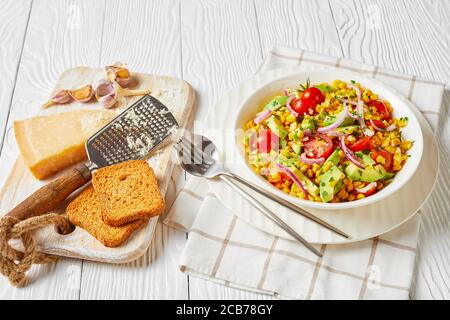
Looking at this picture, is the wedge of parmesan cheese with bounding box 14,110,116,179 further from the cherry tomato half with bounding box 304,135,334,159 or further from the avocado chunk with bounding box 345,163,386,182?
the avocado chunk with bounding box 345,163,386,182

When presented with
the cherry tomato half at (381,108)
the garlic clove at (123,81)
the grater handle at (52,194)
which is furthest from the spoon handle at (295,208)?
the garlic clove at (123,81)

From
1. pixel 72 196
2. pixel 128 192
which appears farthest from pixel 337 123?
pixel 72 196

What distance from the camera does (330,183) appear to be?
234cm

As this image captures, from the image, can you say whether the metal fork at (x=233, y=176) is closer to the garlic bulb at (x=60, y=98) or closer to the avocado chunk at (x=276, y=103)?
the avocado chunk at (x=276, y=103)

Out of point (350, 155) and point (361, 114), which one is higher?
point (361, 114)

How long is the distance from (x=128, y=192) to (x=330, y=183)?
0.94 m

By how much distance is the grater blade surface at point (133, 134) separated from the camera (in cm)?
274

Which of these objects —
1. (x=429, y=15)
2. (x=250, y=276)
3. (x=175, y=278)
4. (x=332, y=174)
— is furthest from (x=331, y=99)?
(x=429, y=15)

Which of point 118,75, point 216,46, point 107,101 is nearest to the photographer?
point 107,101

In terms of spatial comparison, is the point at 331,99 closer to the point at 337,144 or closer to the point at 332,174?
the point at 337,144

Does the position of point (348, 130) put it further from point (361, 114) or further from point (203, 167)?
point (203, 167)

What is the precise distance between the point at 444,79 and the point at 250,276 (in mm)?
1849

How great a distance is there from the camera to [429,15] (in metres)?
3.74

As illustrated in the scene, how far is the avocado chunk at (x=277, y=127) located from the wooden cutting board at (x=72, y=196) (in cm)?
57
